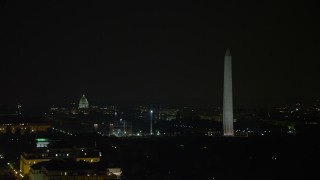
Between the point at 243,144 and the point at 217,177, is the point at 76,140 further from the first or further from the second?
the point at 217,177

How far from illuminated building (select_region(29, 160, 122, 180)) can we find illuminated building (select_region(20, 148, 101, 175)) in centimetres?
843

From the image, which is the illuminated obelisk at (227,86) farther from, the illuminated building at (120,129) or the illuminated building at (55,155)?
the illuminated building at (120,129)

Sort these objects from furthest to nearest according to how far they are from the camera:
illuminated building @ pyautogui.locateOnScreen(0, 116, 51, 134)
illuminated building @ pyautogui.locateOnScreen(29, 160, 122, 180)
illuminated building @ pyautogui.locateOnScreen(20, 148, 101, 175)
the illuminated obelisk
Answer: illuminated building @ pyautogui.locateOnScreen(0, 116, 51, 134), the illuminated obelisk, illuminated building @ pyautogui.locateOnScreen(20, 148, 101, 175), illuminated building @ pyautogui.locateOnScreen(29, 160, 122, 180)

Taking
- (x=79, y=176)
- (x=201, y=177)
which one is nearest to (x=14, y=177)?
(x=79, y=176)

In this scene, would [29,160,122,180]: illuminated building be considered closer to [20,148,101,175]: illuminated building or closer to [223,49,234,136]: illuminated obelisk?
[20,148,101,175]: illuminated building

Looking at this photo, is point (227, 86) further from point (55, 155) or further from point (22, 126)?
point (22, 126)

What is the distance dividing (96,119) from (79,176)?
104 metres

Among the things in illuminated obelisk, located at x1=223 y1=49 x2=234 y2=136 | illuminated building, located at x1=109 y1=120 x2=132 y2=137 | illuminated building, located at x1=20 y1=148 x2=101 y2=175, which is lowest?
illuminated building, located at x1=20 y1=148 x2=101 y2=175

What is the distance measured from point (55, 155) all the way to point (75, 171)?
61.5 ft

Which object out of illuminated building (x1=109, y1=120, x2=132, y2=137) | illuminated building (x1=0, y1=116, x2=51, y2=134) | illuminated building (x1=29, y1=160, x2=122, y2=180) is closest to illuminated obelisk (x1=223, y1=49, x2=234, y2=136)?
illuminated building (x1=29, y1=160, x2=122, y2=180)

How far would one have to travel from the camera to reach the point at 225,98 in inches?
3157

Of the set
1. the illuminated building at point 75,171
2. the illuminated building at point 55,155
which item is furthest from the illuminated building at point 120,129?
the illuminated building at point 75,171

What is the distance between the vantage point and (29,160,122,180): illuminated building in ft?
184

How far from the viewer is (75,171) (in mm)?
56938
